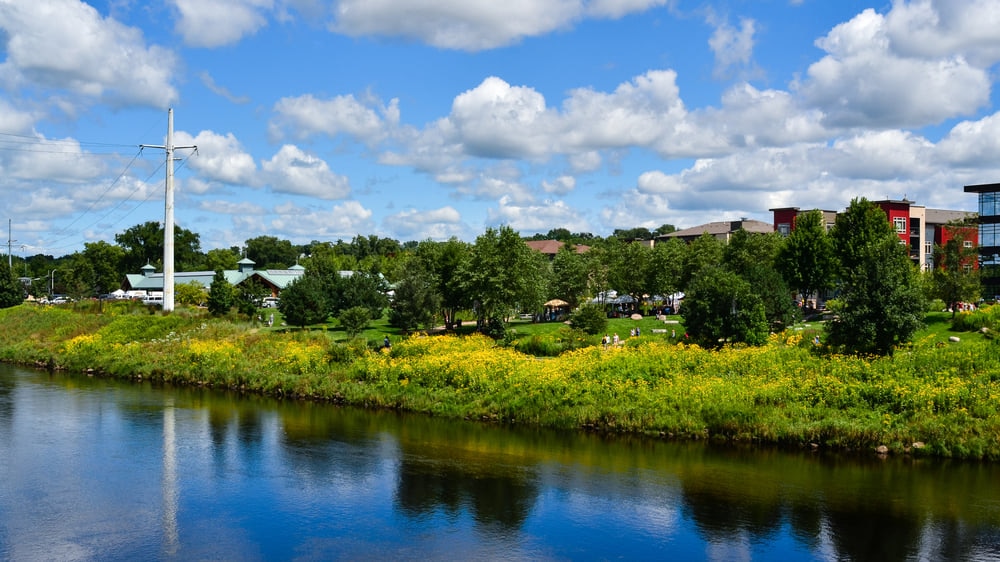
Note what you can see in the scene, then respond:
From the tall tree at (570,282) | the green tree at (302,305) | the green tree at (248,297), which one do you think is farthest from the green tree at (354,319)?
the tall tree at (570,282)

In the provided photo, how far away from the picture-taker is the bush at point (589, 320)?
5731 centimetres

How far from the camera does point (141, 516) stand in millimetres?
23812

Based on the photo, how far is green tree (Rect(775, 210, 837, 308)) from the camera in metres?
69.6

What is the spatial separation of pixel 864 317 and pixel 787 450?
31.4 feet

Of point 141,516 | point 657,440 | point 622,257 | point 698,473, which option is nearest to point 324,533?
point 141,516

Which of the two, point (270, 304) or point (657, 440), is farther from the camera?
point (270, 304)

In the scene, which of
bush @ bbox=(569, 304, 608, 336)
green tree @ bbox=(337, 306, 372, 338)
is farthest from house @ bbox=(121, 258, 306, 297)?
bush @ bbox=(569, 304, 608, 336)

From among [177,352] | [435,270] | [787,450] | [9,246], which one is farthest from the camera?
[9,246]

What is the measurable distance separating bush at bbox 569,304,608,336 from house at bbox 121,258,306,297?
5955 centimetres

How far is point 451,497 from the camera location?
2598 cm

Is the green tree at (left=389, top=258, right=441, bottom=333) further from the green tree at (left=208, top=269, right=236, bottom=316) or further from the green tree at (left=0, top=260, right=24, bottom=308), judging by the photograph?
the green tree at (left=0, top=260, right=24, bottom=308)

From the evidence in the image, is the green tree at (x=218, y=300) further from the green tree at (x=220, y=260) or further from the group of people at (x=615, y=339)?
the green tree at (x=220, y=260)

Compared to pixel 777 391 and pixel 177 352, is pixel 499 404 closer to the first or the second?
pixel 777 391

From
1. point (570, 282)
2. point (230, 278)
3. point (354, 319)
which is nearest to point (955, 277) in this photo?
point (570, 282)
